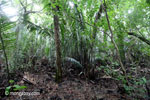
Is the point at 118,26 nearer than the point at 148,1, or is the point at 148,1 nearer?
the point at 148,1

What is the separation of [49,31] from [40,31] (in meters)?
0.30

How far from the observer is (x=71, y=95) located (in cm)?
156

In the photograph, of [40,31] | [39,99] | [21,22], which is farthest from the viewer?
[40,31]

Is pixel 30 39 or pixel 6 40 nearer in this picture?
pixel 6 40

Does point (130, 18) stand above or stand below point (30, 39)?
above

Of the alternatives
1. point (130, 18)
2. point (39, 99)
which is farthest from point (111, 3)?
point (39, 99)

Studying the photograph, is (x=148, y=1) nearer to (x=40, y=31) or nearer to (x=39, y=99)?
(x=39, y=99)

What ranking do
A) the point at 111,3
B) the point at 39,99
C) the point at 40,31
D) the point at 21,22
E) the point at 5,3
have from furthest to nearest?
1. the point at 40,31
2. the point at 21,22
3. the point at 111,3
4. the point at 5,3
5. the point at 39,99

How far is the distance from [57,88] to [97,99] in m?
0.76

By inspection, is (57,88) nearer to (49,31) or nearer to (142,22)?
(49,31)

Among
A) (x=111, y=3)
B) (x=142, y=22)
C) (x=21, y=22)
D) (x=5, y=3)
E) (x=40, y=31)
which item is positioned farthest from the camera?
(x=40, y=31)

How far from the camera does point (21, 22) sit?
97.0 inches

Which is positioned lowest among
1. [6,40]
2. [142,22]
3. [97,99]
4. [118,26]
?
[97,99]

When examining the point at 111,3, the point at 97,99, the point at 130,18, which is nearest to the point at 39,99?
the point at 97,99
